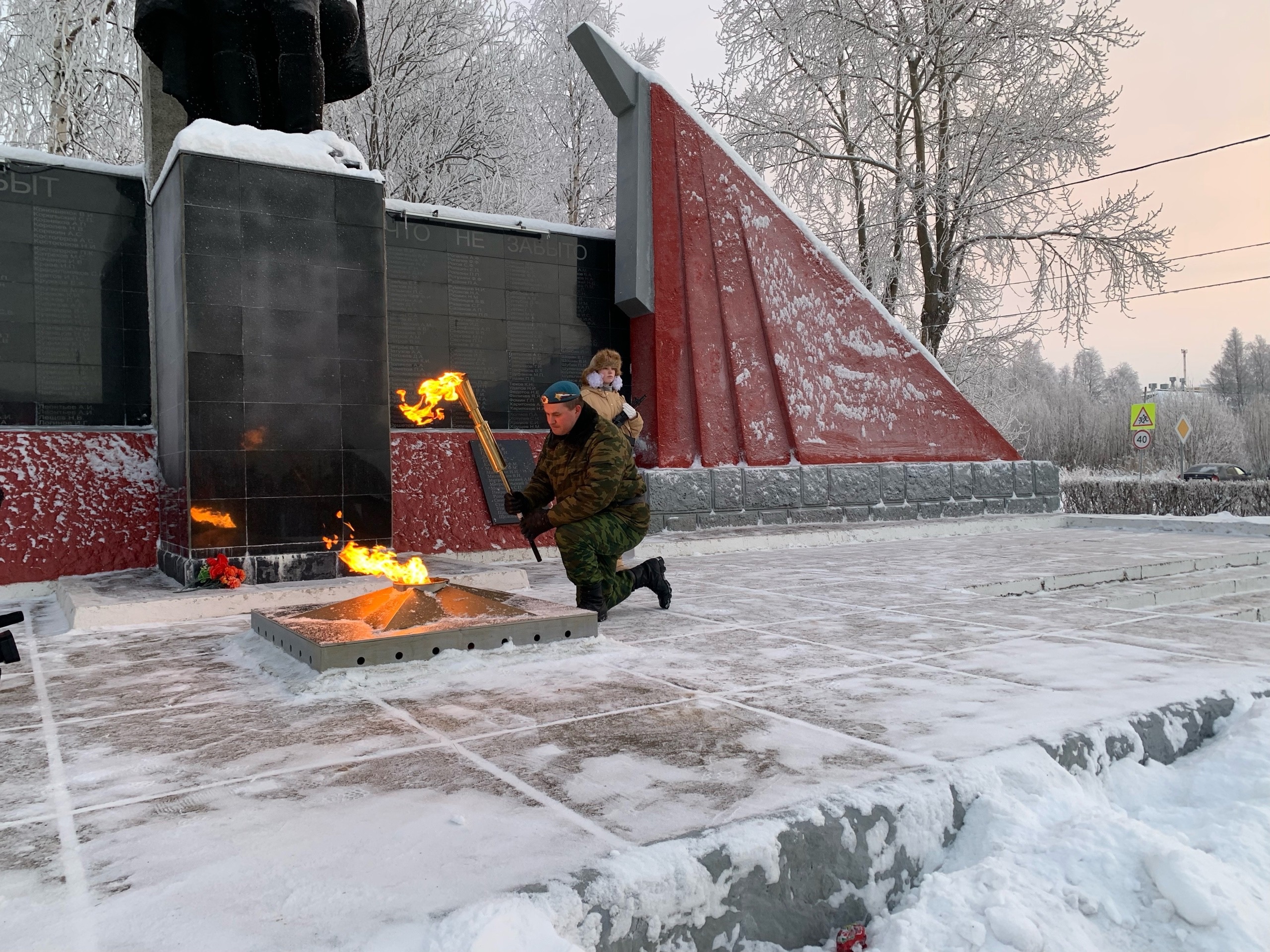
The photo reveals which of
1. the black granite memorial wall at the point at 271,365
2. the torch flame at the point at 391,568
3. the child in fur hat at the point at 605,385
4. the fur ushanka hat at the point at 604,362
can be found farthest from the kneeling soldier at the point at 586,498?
the fur ushanka hat at the point at 604,362

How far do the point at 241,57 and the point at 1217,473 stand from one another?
37.3 m

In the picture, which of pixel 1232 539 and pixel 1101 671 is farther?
pixel 1232 539

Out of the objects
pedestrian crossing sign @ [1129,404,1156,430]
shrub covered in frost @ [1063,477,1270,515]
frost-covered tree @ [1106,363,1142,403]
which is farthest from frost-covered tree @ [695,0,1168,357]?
frost-covered tree @ [1106,363,1142,403]

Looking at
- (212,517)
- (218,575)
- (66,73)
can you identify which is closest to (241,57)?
(212,517)

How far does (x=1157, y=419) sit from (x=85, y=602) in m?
48.2

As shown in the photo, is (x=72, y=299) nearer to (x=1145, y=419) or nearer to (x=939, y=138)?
(x=939, y=138)

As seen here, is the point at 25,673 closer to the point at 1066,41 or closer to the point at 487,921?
the point at 487,921

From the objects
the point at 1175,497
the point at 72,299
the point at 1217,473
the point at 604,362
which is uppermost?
the point at 72,299

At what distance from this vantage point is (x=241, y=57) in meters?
6.30

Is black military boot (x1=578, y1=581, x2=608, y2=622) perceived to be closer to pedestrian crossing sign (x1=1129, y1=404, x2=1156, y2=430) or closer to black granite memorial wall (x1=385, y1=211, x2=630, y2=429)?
black granite memorial wall (x1=385, y1=211, x2=630, y2=429)

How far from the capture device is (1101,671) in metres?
3.39

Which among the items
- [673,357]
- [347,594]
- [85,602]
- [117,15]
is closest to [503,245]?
[673,357]

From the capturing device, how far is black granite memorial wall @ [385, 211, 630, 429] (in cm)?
812

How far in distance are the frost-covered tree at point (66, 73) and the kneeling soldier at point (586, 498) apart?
12572 mm
